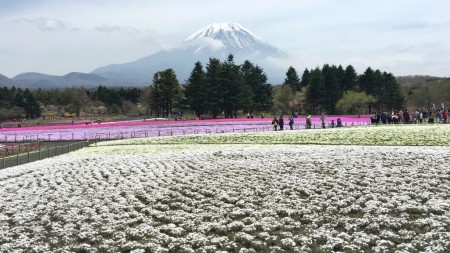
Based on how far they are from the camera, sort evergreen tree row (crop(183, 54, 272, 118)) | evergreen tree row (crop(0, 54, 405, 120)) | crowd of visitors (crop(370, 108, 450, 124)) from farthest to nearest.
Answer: evergreen tree row (crop(0, 54, 405, 120))
evergreen tree row (crop(183, 54, 272, 118))
crowd of visitors (crop(370, 108, 450, 124))

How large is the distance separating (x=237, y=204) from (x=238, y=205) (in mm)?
56

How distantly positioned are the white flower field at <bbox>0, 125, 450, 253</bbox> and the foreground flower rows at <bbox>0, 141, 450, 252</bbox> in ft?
0.15

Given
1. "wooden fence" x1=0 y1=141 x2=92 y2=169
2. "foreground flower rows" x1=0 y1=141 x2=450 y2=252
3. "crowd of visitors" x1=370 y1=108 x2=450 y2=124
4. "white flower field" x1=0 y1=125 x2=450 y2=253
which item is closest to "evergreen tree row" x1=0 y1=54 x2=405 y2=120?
"crowd of visitors" x1=370 y1=108 x2=450 y2=124

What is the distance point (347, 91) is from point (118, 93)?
3532 inches

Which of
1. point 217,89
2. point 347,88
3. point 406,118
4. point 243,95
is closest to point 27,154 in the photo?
point 406,118

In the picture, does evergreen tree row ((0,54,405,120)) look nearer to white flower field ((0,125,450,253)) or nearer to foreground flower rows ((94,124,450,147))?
foreground flower rows ((94,124,450,147))

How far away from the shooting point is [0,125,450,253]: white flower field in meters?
12.3

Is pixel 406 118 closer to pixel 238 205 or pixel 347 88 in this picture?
pixel 238 205

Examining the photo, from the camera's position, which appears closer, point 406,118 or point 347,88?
point 406,118

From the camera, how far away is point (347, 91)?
394ft

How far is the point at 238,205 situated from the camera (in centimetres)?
1611

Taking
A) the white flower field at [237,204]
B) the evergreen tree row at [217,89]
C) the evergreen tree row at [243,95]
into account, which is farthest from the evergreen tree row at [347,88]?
the white flower field at [237,204]

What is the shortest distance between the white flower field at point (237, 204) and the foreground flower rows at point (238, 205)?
0.04m

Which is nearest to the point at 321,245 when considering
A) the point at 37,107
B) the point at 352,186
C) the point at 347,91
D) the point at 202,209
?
the point at 202,209
